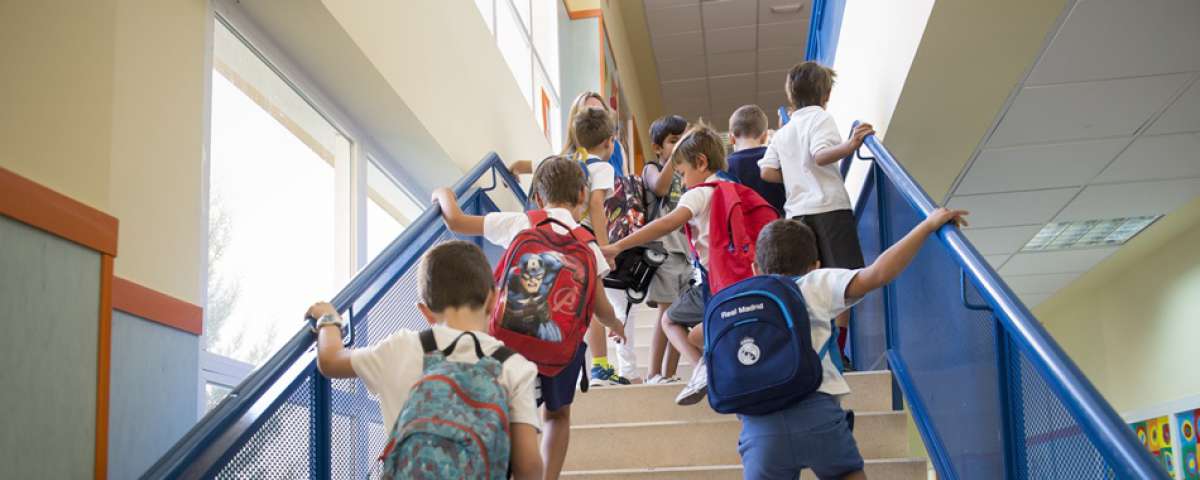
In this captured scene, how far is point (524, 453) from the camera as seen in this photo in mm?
2363

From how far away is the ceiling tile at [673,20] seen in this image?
1316 centimetres

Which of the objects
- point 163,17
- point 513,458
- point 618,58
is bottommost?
point 513,458

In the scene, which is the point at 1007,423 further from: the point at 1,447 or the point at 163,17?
the point at 163,17

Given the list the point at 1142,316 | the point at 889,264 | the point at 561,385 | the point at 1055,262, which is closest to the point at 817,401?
the point at 889,264

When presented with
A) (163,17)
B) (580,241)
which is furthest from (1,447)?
(580,241)

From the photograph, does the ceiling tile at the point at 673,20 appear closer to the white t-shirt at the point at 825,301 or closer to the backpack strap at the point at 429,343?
the white t-shirt at the point at 825,301

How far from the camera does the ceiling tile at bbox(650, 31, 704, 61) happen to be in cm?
1396

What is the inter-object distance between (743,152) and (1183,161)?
3.07m

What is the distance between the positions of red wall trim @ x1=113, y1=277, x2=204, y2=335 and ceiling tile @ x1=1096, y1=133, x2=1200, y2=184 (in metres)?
5.37

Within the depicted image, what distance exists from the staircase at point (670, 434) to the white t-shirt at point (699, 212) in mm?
675

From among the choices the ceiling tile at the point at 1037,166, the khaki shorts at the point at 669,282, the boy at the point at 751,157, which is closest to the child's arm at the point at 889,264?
the khaki shorts at the point at 669,282

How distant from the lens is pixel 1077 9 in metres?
4.50

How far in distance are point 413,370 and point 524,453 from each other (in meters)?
0.31

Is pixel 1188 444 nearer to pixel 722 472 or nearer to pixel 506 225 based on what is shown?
pixel 722 472
